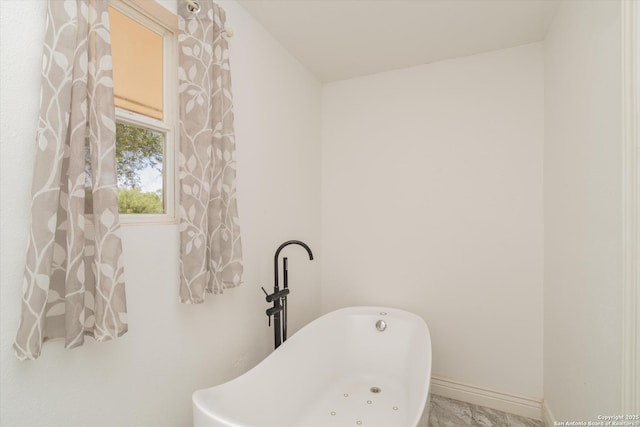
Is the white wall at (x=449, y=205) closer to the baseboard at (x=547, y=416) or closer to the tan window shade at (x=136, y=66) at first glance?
the baseboard at (x=547, y=416)

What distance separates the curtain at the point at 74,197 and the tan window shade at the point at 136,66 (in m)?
0.25

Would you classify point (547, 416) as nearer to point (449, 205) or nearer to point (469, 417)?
point (469, 417)

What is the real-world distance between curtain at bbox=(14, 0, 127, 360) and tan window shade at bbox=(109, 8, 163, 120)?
0.25 meters

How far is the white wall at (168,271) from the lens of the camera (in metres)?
0.86

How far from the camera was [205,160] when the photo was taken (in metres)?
1.34

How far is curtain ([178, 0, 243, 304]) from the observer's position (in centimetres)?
131

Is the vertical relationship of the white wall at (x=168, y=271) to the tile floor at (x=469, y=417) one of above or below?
above

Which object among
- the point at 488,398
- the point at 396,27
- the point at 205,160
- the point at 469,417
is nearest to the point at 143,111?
the point at 205,160

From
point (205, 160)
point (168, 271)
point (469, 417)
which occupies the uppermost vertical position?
point (205, 160)

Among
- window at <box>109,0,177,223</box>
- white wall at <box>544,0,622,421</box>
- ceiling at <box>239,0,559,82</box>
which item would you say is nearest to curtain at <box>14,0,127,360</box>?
window at <box>109,0,177,223</box>

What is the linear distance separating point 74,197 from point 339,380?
193cm

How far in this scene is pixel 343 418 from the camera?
1.76m

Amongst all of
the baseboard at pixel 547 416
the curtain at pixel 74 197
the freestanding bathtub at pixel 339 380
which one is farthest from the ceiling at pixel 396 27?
the baseboard at pixel 547 416

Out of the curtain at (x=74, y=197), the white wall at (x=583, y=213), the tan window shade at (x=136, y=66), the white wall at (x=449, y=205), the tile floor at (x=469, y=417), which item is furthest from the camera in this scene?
the white wall at (x=449, y=205)
